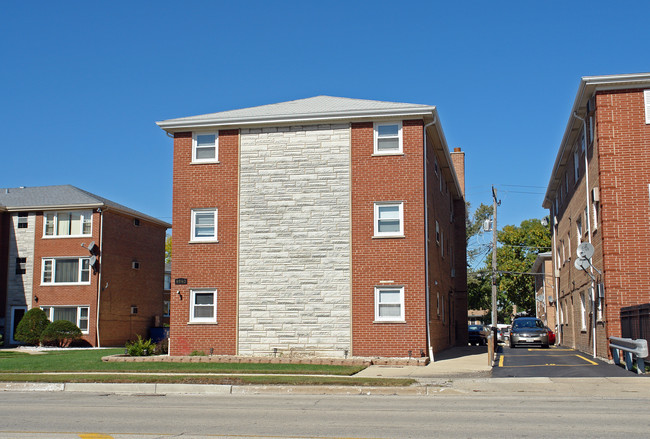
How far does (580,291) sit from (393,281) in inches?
380

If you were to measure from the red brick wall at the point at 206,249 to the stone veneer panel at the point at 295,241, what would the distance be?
385mm

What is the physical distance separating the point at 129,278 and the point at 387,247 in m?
21.6

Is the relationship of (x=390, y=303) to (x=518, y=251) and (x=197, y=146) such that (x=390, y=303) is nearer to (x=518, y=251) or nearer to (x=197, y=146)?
(x=197, y=146)

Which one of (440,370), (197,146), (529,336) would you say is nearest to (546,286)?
(529,336)

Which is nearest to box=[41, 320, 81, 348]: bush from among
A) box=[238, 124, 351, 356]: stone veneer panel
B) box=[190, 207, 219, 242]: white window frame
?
box=[190, 207, 219, 242]: white window frame

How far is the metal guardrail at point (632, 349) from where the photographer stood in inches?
655

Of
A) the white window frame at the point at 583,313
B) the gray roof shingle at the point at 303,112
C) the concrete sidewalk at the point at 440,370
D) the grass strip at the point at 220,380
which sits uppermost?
the gray roof shingle at the point at 303,112

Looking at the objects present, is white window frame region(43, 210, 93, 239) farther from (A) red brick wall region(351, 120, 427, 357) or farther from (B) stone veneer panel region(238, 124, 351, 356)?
(A) red brick wall region(351, 120, 427, 357)

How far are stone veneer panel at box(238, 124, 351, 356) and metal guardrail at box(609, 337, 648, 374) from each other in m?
8.42

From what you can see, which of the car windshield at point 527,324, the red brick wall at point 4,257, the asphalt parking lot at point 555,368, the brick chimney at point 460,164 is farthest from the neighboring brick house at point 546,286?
the red brick wall at point 4,257

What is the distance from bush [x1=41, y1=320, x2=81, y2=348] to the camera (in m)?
34.6

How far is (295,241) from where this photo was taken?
23.9 meters

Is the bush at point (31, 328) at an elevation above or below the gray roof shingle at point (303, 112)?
below

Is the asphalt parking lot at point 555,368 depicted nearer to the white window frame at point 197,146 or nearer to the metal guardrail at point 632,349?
the metal guardrail at point 632,349
